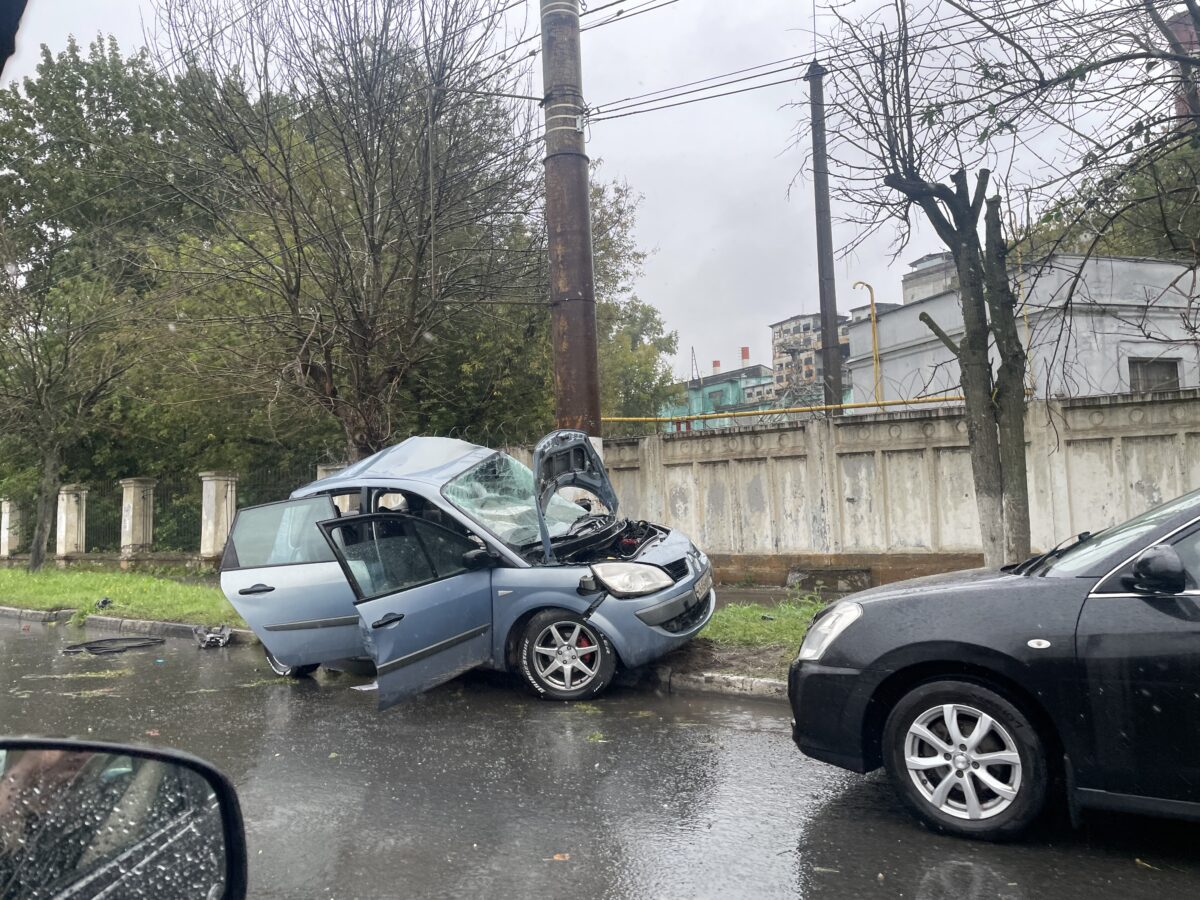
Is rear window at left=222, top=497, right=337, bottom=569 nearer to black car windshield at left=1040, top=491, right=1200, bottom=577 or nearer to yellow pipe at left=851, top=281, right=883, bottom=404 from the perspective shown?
black car windshield at left=1040, top=491, right=1200, bottom=577

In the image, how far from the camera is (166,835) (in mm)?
1868

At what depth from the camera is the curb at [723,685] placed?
655 cm

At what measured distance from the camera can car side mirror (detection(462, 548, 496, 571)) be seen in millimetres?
6629

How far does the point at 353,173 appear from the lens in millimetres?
10391

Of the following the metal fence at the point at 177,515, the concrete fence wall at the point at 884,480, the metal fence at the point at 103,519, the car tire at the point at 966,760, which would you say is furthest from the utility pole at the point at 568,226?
the metal fence at the point at 103,519

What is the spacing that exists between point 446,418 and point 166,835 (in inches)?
577

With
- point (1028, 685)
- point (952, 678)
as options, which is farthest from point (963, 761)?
point (1028, 685)

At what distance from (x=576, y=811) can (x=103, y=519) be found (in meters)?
19.4

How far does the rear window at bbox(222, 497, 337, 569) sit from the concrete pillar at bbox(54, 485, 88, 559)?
597 inches

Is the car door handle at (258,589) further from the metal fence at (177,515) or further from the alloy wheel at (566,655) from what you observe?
the metal fence at (177,515)

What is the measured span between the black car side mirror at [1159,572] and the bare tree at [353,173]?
324 inches

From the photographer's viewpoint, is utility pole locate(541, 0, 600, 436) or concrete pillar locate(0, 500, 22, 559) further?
concrete pillar locate(0, 500, 22, 559)

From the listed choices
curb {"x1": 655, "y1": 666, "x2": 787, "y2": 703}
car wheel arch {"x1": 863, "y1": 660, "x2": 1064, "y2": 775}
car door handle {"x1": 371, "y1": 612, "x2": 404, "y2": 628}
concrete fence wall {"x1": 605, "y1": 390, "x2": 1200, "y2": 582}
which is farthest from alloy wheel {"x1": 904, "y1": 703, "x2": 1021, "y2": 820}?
concrete fence wall {"x1": 605, "y1": 390, "x2": 1200, "y2": 582}

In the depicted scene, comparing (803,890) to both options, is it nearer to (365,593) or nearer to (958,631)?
(958,631)
